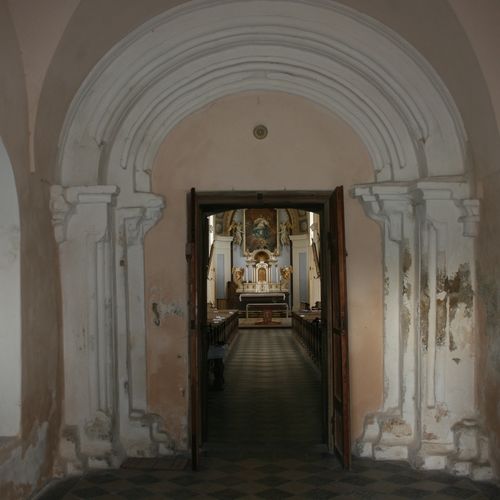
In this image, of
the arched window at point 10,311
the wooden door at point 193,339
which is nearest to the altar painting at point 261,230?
the wooden door at point 193,339

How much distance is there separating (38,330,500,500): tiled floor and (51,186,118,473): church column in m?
0.50

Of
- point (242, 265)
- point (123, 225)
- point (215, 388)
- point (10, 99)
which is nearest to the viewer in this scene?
point (10, 99)

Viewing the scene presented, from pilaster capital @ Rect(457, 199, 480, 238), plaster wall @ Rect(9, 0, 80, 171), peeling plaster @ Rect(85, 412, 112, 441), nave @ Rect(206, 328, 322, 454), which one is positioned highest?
plaster wall @ Rect(9, 0, 80, 171)

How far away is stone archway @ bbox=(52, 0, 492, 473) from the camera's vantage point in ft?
18.6

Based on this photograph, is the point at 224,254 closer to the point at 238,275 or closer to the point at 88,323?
the point at 238,275

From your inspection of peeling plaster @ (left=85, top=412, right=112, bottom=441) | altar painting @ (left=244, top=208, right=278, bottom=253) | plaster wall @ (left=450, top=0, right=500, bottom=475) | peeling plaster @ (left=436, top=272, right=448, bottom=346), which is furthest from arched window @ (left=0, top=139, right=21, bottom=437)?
altar painting @ (left=244, top=208, right=278, bottom=253)

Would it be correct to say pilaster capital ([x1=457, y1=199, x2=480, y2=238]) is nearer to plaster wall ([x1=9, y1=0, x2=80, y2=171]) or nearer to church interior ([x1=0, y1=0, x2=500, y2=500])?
church interior ([x1=0, y1=0, x2=500, y2=500])

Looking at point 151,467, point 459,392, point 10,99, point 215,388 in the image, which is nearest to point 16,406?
point 151,467

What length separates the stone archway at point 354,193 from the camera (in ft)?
18.6

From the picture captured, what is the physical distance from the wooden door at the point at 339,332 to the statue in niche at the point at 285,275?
65.3 ft

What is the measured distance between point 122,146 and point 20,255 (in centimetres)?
173

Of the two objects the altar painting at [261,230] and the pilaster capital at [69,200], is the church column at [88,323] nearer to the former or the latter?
the pilaster capital at [69,200]

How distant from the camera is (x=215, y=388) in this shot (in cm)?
966

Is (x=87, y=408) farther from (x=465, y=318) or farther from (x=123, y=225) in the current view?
(x=465, y=318)
